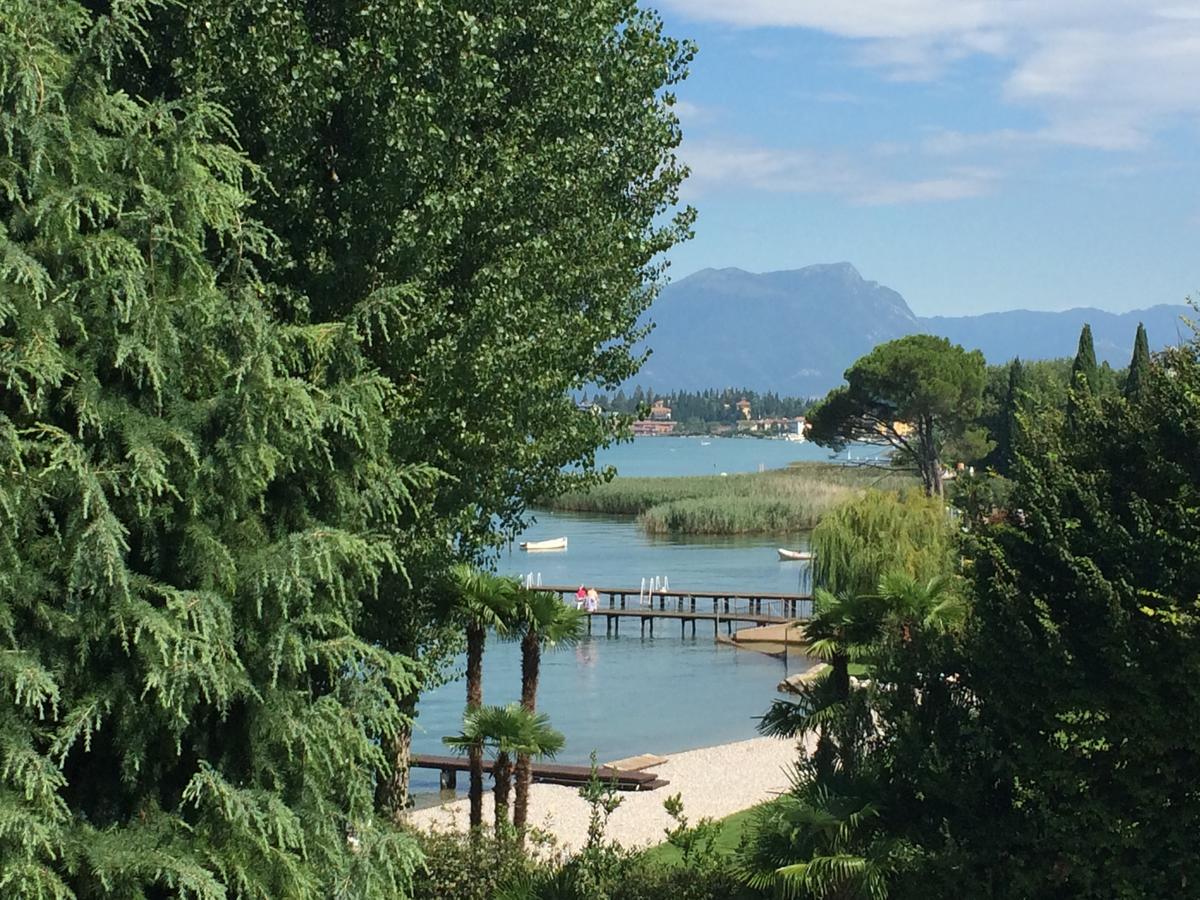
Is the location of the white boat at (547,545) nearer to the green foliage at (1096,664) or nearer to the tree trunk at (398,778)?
the tree trunk at (398,778)

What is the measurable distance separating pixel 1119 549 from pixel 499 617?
21.7 ft

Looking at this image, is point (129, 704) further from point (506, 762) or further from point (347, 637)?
point (506, 762)

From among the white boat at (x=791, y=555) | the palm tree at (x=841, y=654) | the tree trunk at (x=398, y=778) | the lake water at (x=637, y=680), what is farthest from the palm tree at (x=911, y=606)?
the white boat at (x=791, y=555)

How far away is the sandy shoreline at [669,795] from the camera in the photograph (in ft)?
64.6

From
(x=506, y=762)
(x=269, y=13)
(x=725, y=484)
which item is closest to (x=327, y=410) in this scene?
(x=269, y=13)

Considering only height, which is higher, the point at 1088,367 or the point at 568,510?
the point at 1088,367

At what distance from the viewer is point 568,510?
85.9 m

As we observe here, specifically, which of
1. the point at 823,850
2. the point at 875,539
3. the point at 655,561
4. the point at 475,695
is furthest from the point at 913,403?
the point at 823,850

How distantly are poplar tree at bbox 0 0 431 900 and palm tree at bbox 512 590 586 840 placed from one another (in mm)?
4582

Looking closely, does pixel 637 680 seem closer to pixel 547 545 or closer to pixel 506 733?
pixel 506 733

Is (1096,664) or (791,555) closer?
(1096,664)

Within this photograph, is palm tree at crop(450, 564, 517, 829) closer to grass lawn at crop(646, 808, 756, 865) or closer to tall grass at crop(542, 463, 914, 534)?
grass lawn at crop(646, 808, 756, 865)

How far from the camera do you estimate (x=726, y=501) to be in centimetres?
7188

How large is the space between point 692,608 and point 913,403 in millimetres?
21622
